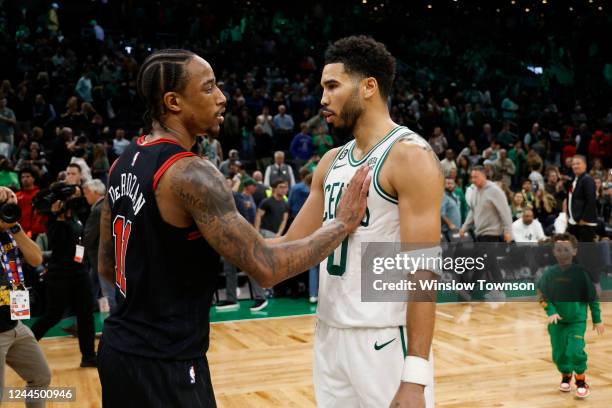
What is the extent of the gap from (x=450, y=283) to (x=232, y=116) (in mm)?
6128

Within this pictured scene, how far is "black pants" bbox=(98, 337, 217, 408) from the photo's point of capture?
2.30 meters

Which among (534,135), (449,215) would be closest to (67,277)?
(449,215)

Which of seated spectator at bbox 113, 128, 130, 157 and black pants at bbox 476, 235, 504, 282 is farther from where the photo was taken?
seated spectator at bbox 113, 128, 130, 157

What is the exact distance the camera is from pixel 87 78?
14.5 meters

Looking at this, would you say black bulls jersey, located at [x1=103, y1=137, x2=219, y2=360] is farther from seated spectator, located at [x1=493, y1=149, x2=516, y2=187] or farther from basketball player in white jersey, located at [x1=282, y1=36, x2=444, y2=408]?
seated spectator, located at [x1=493, y1=149, x2=516, y2=187]

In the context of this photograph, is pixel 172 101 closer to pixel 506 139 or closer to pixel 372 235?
pixel 372 235

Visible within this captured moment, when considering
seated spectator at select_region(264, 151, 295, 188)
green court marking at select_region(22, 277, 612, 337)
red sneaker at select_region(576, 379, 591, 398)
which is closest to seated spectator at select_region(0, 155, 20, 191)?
green court marking at select_region(22, 277, 612, 337)

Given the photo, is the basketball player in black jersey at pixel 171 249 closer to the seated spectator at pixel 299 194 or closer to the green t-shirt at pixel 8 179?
the seated spectator at pixel 299 194

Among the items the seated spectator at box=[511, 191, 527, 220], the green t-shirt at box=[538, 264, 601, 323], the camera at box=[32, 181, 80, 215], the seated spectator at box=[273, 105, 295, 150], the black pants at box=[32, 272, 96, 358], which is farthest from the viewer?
the seated spectator at box=[273, 105, 295, 150]

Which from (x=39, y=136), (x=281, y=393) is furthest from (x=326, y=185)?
(x=39, y=136)

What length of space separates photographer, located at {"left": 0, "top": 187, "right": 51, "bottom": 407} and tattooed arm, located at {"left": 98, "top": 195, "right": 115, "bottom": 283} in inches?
52.8

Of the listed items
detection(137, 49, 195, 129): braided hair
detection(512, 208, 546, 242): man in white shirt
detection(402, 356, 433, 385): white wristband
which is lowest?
detection(512, 208, 546, 242): man in white shirt

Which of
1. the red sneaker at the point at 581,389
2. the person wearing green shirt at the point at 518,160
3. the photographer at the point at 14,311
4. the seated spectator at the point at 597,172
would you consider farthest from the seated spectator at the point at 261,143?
the photographer at the point at 14,311

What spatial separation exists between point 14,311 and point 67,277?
2.58 metres
